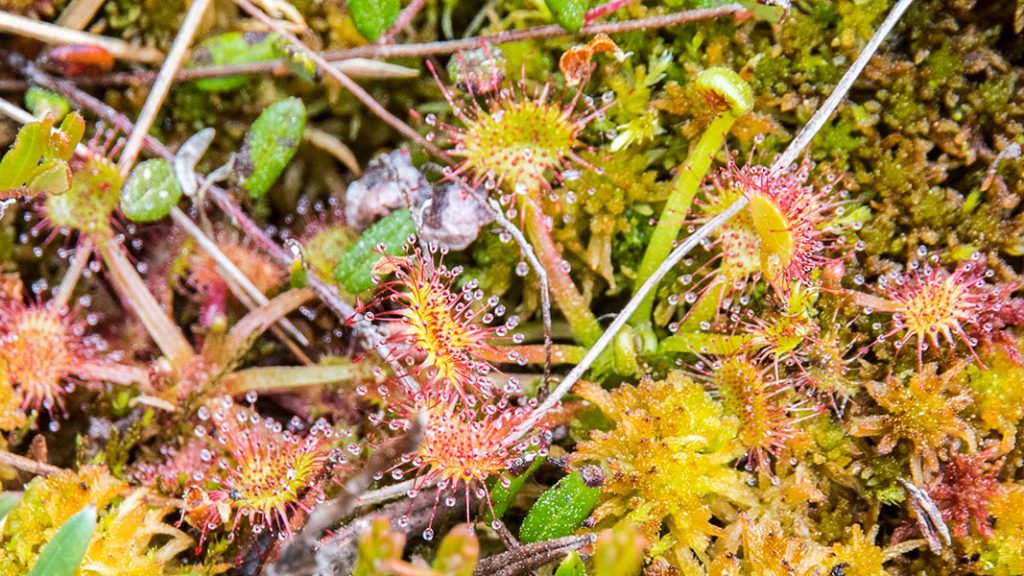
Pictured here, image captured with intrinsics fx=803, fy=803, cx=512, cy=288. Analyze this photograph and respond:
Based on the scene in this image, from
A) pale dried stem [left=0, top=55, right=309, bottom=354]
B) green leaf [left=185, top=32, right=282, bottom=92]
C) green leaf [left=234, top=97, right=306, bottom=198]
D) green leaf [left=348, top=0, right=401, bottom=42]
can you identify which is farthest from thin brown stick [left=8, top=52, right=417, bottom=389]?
green leaf [left=348, top=0, right=401, bottom=42]

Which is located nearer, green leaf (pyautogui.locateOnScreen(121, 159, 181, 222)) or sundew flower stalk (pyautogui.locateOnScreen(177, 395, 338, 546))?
sundew flower stalk (pyautogui.locateOnScreen(177, 395, 338, 546))

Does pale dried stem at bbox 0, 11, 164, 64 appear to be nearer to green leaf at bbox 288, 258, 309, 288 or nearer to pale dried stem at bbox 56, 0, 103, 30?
pale dried stem at bbox 56, 0, 103, 30

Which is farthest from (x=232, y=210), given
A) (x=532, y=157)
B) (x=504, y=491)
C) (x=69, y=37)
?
(x=504, y=491)

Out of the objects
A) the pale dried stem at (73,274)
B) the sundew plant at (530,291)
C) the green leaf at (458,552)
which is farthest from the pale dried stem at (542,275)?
the pale dried stem at (73,274)

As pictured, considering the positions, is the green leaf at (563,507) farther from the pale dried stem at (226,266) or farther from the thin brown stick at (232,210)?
the pale dried stem at (226,266)

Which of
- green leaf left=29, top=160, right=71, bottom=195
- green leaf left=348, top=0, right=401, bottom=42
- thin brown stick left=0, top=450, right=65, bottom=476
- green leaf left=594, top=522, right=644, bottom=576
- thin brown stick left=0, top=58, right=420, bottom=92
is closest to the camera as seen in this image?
green leaf left=594, top=522, right=644, bottom=576

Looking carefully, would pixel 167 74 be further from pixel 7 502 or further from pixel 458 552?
pixel 458 552
